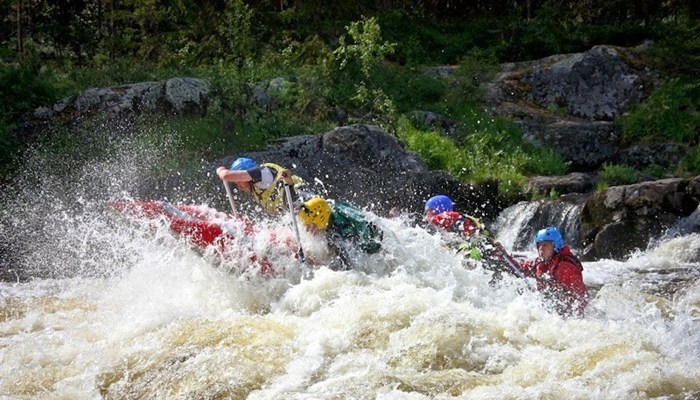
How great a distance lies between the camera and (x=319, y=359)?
5742 mm

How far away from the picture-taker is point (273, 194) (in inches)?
332

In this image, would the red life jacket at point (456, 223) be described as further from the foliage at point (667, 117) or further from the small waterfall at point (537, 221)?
the foliage at point (667, 117)

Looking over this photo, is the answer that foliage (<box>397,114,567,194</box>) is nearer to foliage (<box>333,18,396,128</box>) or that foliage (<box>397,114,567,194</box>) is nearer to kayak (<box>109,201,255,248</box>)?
foliage (<box>333,18,396,128</box>)

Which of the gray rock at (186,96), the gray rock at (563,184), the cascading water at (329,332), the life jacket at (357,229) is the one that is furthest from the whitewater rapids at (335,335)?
the gray rock at (186,96)

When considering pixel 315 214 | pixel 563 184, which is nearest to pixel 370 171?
pixel 563 184

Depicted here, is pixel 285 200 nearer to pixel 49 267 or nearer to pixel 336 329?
pixel 336 329

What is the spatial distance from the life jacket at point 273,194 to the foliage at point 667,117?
37.1 ft

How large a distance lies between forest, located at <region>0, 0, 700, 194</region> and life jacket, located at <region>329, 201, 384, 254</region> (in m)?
6.27

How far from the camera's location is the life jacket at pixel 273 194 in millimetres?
8359

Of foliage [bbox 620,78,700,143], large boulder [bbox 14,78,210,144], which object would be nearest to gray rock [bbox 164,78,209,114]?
large boulder [bbox 14,78,210,144]

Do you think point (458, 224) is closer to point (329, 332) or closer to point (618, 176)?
point (329, 332)

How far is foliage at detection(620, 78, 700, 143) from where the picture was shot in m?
17.1

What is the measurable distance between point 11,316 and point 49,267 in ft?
8.90

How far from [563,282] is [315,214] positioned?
255cm
